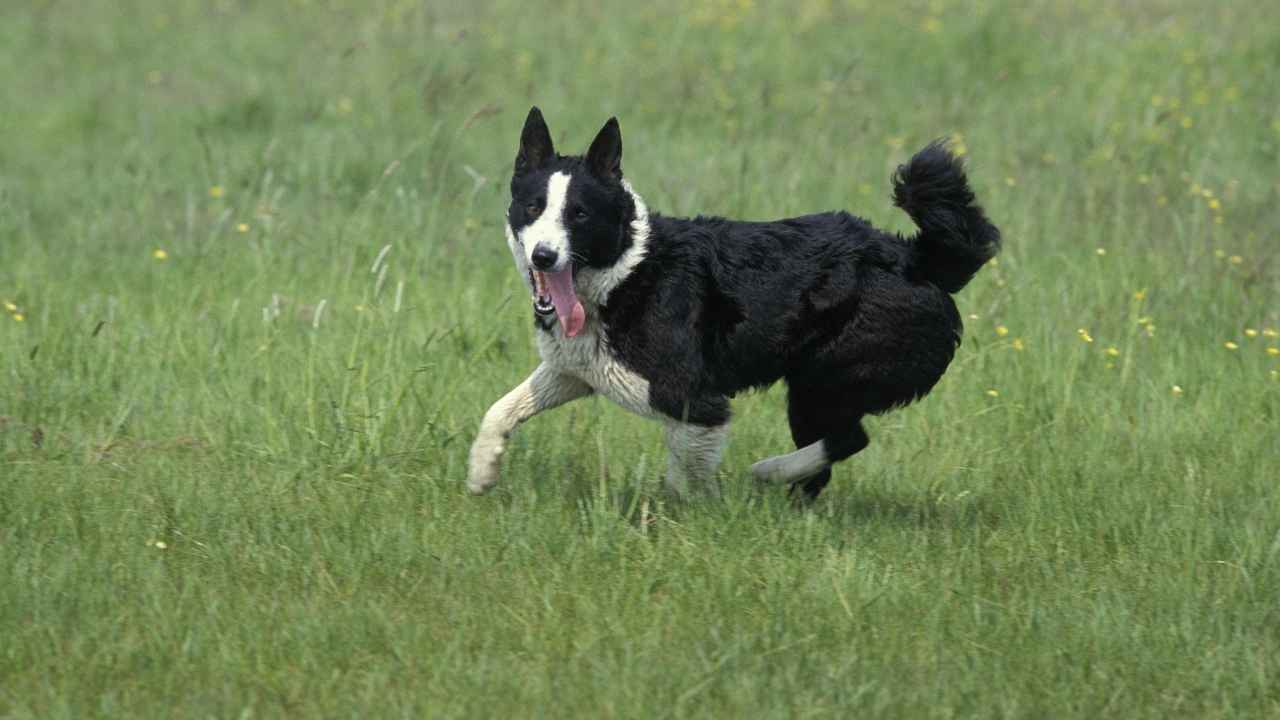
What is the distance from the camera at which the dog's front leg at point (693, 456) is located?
14.9ft

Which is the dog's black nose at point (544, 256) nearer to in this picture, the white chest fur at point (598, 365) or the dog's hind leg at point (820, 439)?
the white chest fur at point (598, 365)

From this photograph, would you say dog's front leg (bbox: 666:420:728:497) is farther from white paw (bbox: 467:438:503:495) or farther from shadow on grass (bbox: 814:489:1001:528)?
white paw (bbox: 467:438:503:495)

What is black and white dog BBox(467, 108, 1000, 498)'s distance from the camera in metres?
4.48

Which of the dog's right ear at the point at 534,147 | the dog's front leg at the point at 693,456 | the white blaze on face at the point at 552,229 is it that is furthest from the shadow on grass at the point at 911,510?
the dog's right ear at the point at 534,147

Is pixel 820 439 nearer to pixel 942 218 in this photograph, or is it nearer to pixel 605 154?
pixel 942 218

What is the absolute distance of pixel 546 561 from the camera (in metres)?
4.27

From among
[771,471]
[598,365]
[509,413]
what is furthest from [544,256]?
[771,471]

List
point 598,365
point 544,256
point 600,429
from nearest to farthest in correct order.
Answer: point 544,256, point 598,365, point 600,429

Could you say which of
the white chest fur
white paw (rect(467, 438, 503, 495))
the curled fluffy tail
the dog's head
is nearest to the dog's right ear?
the dog's head

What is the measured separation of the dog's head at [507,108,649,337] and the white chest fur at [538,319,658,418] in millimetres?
68

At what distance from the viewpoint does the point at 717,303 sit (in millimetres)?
4617

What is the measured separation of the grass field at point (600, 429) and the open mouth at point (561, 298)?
1.53 feet

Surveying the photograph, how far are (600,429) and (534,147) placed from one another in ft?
2.97

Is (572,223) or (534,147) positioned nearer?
(572,223)
